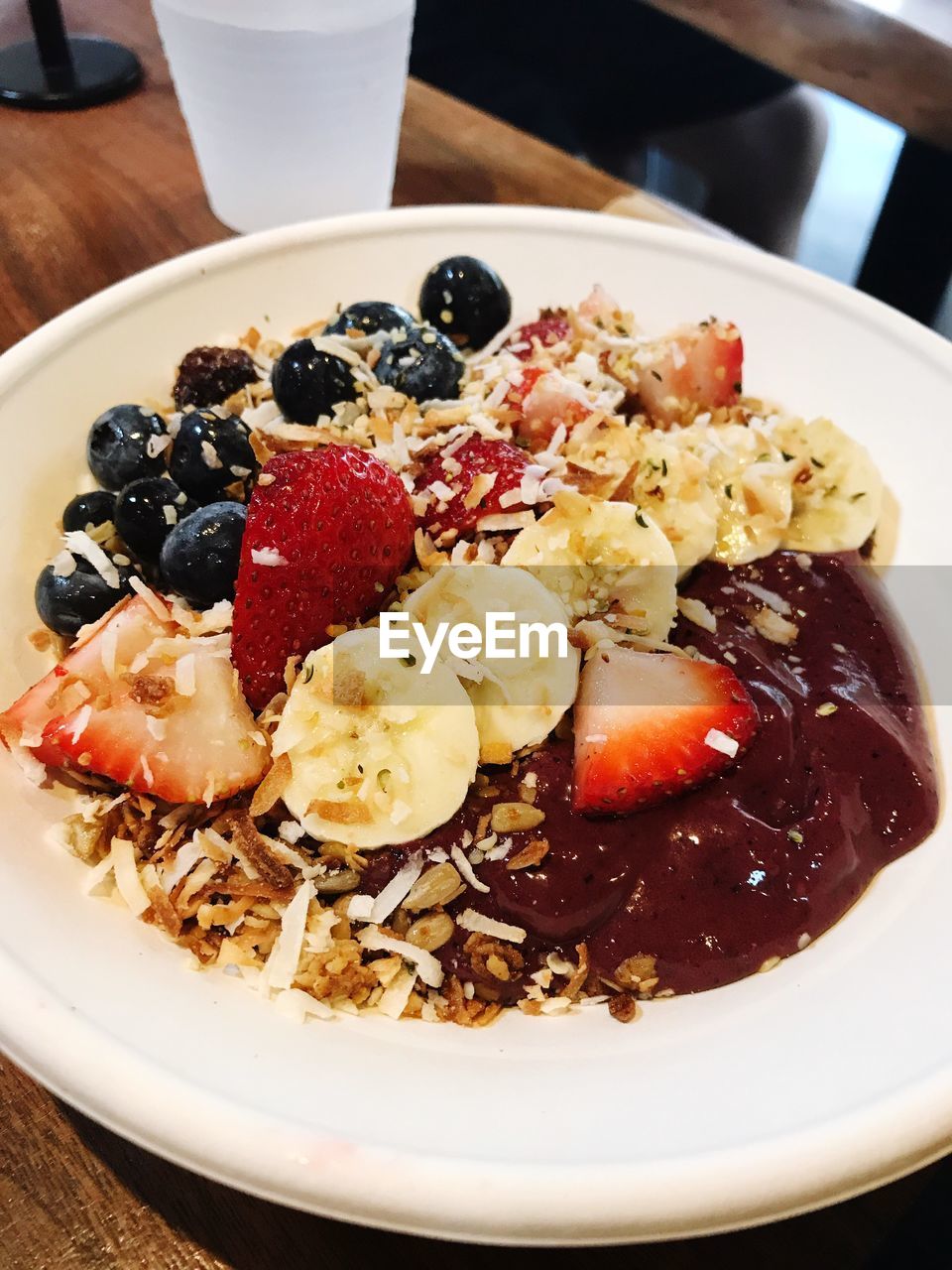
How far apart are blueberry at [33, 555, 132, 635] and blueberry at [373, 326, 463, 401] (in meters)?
0.54

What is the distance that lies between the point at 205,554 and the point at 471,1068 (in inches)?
27.0

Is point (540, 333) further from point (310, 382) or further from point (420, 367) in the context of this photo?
point (310, 382)

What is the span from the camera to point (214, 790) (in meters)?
1.11

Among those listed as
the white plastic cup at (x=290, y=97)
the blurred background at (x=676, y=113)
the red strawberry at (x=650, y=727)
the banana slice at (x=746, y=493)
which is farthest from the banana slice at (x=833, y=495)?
the blurred background at (x=676, y=113)

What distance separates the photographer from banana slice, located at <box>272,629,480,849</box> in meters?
1.08

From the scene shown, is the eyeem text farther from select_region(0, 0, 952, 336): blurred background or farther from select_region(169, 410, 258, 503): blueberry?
select_region(0, 0, 952, 336): blurred background

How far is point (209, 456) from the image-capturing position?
1.37m

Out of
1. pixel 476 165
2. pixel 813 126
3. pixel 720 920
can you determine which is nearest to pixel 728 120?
pixel 813 126

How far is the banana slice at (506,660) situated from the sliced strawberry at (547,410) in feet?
1.13

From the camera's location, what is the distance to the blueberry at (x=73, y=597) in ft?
4.16

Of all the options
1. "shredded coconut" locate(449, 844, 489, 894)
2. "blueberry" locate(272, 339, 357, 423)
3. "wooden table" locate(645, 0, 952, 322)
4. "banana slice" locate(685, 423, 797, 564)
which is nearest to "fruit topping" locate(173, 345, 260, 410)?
"blueberry" locate(272, 339, 357, 423)

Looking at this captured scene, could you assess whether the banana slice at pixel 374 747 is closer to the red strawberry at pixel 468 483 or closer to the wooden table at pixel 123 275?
the red strawberry at pixel 468 483

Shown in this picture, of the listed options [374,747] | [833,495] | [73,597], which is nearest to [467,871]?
[374,747]

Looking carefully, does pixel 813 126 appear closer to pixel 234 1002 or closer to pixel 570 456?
pixel 570 456
